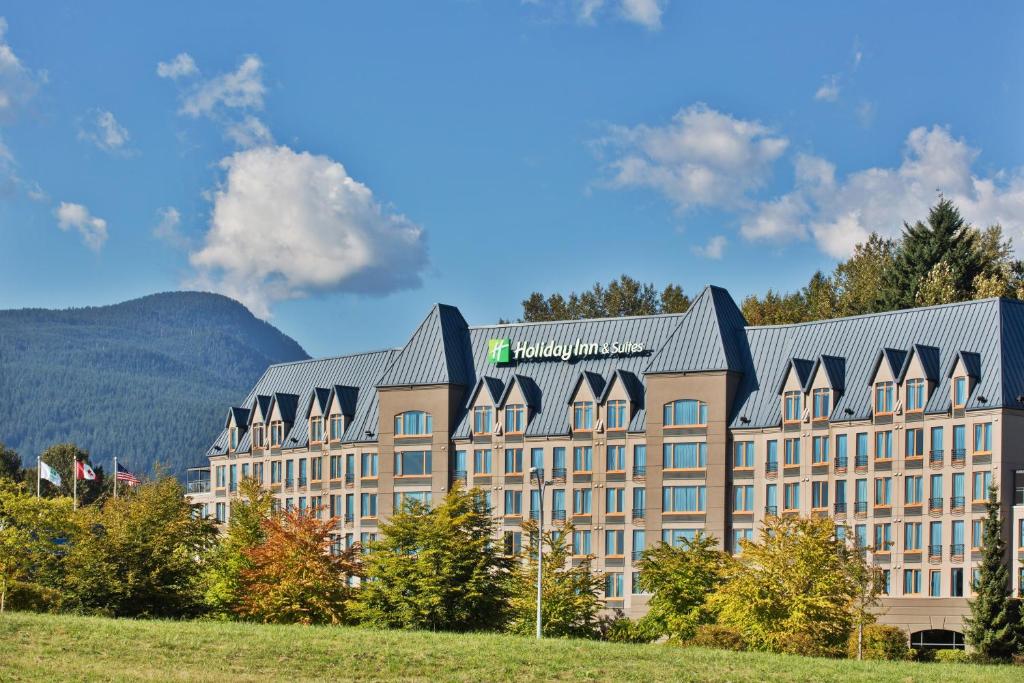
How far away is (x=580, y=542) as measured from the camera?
370ft

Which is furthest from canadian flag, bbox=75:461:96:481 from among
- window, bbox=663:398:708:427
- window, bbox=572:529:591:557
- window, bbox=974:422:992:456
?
window, bbox=974:422:992:456

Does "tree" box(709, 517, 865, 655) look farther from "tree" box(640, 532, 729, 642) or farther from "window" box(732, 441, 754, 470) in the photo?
"window" box(732, 441, 754, 470)

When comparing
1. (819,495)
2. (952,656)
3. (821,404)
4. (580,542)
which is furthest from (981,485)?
(580,542)

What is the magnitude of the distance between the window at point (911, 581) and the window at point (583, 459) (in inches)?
920

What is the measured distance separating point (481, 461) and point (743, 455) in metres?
19.4

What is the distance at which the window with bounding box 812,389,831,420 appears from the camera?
343 ft

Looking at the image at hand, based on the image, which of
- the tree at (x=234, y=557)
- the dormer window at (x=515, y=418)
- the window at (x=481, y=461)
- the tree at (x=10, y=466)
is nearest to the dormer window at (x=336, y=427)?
the window at (x=481, y=461)

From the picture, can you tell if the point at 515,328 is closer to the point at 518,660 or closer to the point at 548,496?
the point at 548,496

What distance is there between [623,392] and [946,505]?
77.8 ft

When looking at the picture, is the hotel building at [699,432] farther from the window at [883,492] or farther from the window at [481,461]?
the window at [481,461]

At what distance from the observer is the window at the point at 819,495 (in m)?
104

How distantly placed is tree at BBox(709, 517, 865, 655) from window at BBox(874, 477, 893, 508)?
597 inches

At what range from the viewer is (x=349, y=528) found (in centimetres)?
12419

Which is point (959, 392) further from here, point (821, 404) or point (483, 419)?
point (483, 419)
